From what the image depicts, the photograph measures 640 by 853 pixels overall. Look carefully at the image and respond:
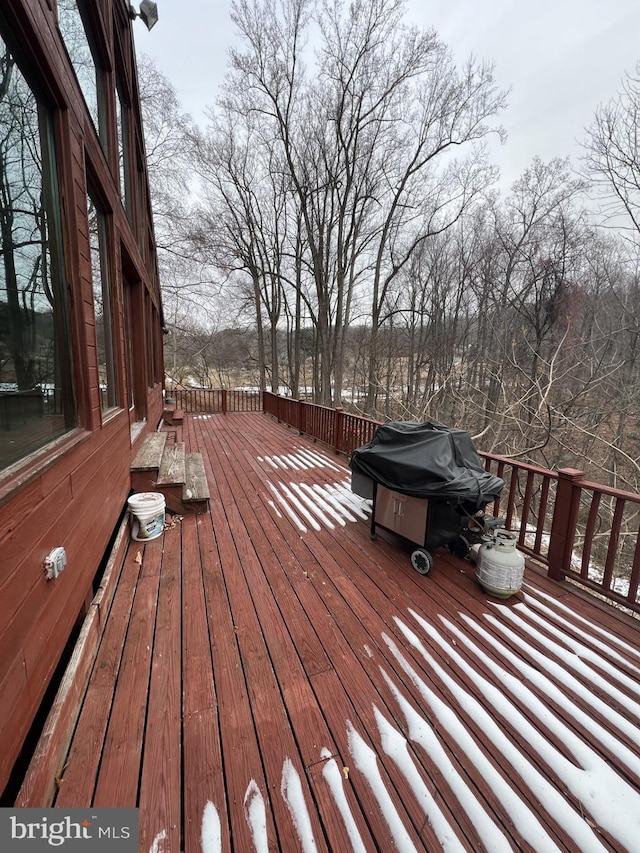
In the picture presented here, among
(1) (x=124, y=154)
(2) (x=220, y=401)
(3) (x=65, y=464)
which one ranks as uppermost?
(1) (x=124, y=154)

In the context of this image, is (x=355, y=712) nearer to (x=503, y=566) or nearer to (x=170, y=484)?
(x=503, y=566)

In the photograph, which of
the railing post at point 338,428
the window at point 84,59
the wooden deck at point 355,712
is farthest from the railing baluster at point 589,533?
the window at point 84,59

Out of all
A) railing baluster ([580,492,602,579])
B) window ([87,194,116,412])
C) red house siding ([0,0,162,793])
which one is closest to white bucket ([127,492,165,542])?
red house siding ([0,0,162,793])

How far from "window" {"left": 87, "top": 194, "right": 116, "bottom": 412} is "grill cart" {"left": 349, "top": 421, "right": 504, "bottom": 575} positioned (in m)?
2.19

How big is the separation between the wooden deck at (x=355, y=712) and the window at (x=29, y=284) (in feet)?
3.95

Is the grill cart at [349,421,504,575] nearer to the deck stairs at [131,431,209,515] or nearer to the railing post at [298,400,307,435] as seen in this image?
the deck stairs at [131,431,209,515]

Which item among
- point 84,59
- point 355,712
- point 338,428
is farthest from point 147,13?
point 355,712

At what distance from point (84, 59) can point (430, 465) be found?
383 centimetres

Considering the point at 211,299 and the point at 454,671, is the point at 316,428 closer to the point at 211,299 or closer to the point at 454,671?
the point at 454,671

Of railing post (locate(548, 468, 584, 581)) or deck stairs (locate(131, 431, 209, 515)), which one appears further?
deck stairs (locate(131, 431, 209, 515))

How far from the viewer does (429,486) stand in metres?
2.42

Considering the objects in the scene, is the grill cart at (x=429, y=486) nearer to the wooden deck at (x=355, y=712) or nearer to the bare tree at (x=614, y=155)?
the wooden deck at (x=355, y=712)

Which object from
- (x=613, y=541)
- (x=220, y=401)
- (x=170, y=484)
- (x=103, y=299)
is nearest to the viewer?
(x=613, y=541)

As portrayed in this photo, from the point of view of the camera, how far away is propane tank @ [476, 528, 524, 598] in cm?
232
